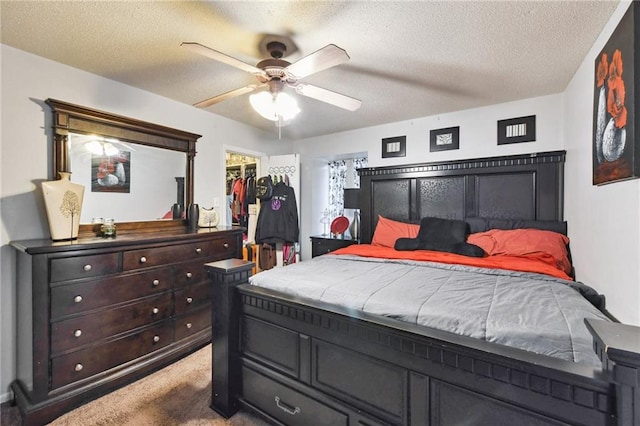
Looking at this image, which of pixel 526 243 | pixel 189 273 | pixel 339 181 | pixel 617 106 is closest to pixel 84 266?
pixel 189 273

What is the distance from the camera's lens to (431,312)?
126 centimetres

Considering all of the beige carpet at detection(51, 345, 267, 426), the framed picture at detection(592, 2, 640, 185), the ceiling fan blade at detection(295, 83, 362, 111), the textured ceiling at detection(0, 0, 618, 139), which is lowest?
the beige carpet at detection(51, 345, 267, 426)

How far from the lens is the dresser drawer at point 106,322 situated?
182 cm

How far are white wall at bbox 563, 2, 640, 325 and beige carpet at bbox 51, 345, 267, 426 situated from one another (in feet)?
6.92

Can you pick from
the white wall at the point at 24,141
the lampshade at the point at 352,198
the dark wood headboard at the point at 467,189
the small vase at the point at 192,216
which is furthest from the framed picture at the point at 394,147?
the white wall at the point at 24,141

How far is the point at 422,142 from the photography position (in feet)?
11.7

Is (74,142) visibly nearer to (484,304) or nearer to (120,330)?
(120,330)

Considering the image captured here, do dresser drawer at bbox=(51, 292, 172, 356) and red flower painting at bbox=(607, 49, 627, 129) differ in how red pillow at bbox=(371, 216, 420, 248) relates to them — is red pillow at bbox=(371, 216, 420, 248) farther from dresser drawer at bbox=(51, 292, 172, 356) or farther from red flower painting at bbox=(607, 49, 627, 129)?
dresser drawer at bbox=(51, 292, 172, 356)

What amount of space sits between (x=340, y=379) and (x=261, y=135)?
3.49 m

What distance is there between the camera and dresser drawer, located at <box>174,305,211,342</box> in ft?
8.05

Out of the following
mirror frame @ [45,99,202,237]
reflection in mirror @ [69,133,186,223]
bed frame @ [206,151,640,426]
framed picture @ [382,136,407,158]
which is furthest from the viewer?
framed picture @ [382,136,407,158]

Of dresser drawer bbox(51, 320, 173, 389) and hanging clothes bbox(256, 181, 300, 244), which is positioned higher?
hanging clothes bbox(256, 181, 300, 244)

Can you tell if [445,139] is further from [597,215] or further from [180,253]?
[180,253]

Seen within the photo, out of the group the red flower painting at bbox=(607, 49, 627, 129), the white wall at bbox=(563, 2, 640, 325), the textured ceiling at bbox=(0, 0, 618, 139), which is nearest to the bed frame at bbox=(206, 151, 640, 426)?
the white wall at bbox=(563, 2, 640, 325)
